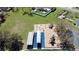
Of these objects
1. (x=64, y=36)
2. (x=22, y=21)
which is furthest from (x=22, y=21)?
(x=64, y=36)

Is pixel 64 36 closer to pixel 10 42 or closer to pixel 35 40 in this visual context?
pixel 35 40

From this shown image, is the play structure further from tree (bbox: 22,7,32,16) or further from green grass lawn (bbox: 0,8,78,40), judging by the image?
tree (bbox: 22,7,32,16)

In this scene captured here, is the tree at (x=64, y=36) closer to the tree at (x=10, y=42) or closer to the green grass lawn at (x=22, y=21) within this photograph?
the green grass lawn at (x=22, y=21)

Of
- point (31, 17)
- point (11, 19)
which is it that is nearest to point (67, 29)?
point (31, 17)

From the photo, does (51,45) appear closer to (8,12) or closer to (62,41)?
(62,41)

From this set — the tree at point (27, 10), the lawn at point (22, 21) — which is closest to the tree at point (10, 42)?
the lawn at point (22, 21)
